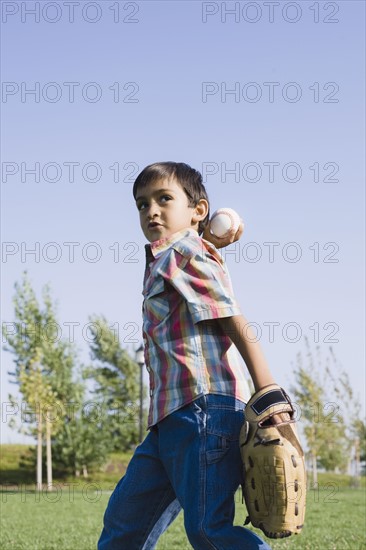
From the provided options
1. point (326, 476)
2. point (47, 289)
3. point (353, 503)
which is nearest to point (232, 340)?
point (353, 503)

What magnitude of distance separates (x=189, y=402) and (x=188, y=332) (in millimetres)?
266

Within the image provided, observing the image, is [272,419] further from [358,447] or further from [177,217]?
[358,447]

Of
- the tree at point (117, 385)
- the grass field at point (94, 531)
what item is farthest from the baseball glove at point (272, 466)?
the tree at point (117, 385)

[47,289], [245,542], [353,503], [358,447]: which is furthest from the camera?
[358,447]

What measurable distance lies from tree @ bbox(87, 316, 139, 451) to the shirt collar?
34.8 m

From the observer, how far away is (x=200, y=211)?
11.1 feet

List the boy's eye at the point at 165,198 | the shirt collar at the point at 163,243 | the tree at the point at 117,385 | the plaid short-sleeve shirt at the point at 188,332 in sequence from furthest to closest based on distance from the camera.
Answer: the tree at the point at 117,385 < the boy's eye at the point at 165,198 < the shirt collar at the point at 163,243 < the plaid short-sleeve shirt at the point at 188,332

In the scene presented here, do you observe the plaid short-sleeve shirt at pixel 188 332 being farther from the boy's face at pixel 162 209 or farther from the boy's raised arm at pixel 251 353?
the boy's face at pixel 162 209

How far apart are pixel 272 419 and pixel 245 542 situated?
44 cm

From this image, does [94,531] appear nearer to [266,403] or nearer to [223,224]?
[223,224]

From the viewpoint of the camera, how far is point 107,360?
136ft

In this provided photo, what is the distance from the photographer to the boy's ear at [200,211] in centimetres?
336

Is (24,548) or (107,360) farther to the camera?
(107,360)

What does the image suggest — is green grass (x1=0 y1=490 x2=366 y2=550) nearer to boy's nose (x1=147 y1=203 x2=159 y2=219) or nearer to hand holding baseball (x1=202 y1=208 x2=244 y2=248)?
hand holding baseball (x1=202 y1=208 x2=244 y2=248)
